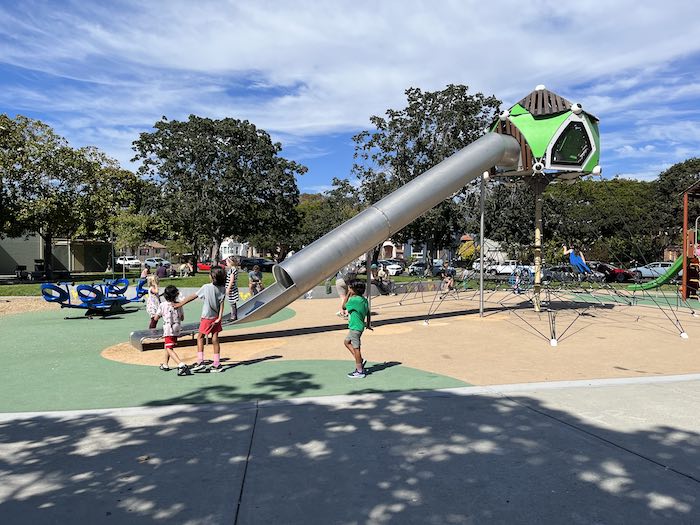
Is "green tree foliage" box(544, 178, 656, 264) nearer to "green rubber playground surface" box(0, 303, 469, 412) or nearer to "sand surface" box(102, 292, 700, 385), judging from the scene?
"sand surface" box(102, 292, 700, 385)

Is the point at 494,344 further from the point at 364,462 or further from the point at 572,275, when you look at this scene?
the point at 364,462

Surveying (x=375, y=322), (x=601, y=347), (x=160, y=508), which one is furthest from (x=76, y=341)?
(x=601, y=347)

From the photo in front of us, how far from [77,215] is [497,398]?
3262cm

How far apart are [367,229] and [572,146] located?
6.80 m

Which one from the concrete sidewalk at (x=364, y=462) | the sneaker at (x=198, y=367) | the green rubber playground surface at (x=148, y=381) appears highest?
the sneaker at (x=198, y=367)

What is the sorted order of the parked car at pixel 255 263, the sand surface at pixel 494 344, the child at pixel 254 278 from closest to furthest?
the sand surface at pixel 494 344 → the child at pixel 254 278 → the parked car at pixel 255 263

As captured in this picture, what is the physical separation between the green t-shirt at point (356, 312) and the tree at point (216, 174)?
30752 millimetres

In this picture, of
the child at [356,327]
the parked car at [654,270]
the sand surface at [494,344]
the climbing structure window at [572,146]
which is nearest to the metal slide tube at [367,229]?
the sand surface at [494,344]

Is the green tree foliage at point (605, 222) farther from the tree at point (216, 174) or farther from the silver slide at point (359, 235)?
the silver slide at point (359, 235)

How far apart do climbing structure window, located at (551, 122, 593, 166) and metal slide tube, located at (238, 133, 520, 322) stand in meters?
1.60

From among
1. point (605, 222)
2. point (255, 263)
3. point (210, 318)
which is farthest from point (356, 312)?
point (605, 222)

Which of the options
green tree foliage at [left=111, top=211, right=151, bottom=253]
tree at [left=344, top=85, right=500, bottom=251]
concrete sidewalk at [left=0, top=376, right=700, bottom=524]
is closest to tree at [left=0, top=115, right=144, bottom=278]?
green tree foliage at [left=111, top=211, right=151, bottom=253]

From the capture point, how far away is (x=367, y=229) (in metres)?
11.6

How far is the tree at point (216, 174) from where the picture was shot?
122ft
